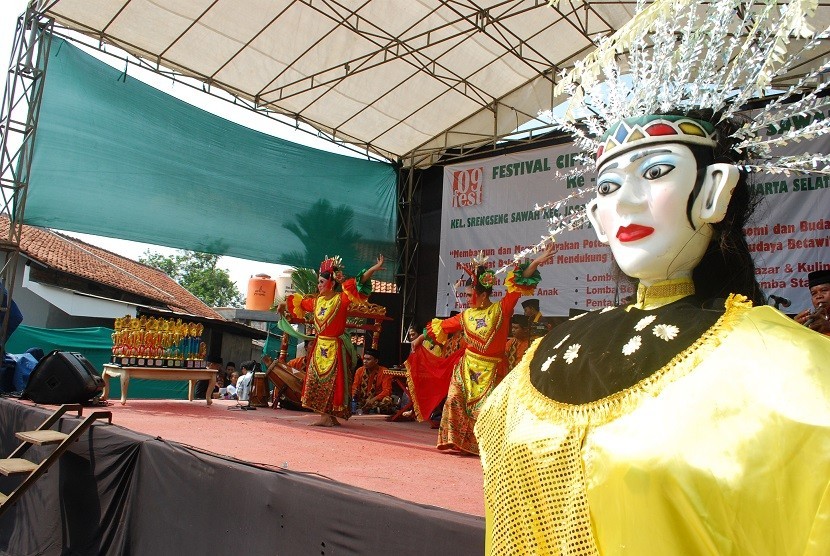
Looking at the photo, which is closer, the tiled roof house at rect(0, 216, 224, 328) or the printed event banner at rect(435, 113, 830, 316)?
the printed event banner at rect(435, 113, 830, 316)

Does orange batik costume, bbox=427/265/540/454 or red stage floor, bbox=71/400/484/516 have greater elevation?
orange batik costume, bbox=427/265/540/454

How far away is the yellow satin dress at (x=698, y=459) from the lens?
34.8 inches

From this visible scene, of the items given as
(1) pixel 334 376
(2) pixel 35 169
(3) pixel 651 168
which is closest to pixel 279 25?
(2) pixel 35 169

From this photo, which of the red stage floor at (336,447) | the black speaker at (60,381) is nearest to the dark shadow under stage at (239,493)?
the red stage floor at (336,447)

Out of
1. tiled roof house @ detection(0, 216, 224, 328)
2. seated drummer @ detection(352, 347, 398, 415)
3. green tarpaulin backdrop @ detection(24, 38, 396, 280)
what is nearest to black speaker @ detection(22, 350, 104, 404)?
green tarpaulin backdrop @ detection(24, 38, 396, 280)

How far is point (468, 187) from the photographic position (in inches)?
339

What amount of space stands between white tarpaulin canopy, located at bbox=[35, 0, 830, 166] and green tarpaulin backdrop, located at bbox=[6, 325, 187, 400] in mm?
4768

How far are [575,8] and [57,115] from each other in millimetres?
5435

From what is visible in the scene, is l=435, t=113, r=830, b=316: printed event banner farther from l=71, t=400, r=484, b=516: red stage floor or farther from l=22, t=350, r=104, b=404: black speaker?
l=22, t=350, r=104, b=404: black speaker

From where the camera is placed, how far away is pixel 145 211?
741cm

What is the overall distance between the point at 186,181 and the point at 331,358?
3.03m

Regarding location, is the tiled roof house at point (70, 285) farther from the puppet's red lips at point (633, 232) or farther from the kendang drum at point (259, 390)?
the puppet's red lips at point (633, 232)

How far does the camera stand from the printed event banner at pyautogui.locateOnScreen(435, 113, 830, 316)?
19.3 feet

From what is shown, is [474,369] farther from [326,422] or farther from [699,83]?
[699,83]
